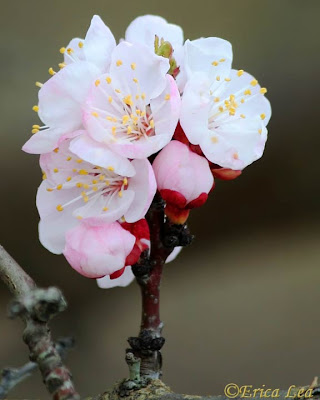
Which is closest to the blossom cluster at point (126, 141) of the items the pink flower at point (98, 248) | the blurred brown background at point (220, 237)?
the pink flower at point (98, 248)

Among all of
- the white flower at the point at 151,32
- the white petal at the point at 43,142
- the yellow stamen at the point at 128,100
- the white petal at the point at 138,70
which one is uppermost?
the white flower at the point at 151,32

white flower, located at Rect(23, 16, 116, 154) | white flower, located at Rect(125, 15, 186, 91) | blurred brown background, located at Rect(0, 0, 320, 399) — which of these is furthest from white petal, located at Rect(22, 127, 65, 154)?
blurred brown background, located at Rect(0, 0, 320, 399)

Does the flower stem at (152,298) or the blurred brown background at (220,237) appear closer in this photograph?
the flower stem at (152,298)

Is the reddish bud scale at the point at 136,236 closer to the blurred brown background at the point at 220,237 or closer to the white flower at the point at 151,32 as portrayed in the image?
the white flower at the point at 151,32

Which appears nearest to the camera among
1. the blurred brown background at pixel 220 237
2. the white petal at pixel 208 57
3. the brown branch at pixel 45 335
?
the brown branch at pixel 45 335

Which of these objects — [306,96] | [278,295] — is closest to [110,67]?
[306,96]

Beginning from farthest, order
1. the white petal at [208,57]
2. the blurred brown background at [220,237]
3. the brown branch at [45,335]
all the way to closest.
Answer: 1. the blurred brown background at [220,237]
2. the white petal at [208,57]
3. the brown branch at [45,335]

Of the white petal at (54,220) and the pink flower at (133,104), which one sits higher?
the pink flower at (133,104)
